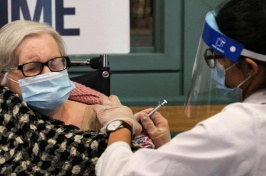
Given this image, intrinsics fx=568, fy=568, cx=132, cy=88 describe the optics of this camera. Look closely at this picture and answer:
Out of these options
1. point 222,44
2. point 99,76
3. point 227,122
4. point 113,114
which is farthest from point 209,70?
point 99,76

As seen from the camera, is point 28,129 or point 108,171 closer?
point 108,171

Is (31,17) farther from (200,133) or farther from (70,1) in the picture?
(200,133)

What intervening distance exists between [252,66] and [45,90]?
79 centimetres

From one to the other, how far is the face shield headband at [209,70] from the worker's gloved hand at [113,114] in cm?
19

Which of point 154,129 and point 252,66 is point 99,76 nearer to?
point 154,129

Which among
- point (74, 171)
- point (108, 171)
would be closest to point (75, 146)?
point (74, 171)

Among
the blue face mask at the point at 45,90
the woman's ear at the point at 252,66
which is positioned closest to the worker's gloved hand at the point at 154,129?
the blue face mask at the point at 45,90

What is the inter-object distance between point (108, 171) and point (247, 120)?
1.22ft

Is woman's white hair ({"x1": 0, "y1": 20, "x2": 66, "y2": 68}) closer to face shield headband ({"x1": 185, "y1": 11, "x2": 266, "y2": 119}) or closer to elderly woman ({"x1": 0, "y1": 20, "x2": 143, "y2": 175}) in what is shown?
elderly woman ({"x1": 0, "y1": 20, "x2": 143, "y2": 175})

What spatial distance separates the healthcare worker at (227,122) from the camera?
1.25 metres

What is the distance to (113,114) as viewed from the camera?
5.74ft

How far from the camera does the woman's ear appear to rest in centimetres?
133

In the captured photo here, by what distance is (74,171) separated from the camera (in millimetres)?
1736

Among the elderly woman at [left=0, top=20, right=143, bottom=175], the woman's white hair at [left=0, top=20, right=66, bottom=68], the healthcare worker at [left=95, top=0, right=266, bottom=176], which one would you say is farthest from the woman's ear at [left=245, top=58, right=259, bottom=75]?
the woman's white hair at [left=0, top=20, right=66, bottom=68]
